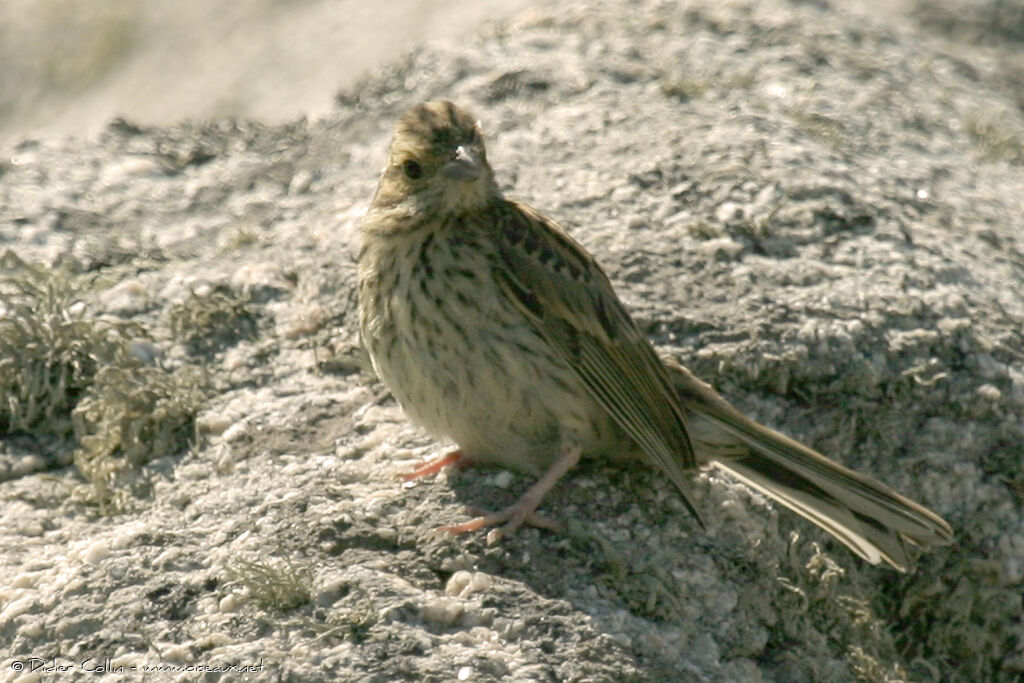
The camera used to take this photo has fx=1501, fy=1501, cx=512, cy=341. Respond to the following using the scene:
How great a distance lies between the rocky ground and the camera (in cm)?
470

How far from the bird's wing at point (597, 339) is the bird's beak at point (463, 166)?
24 centimetres

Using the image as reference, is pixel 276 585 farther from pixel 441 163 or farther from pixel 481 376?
pixel 441 163

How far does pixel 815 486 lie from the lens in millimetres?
5258

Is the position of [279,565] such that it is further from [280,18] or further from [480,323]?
[280,18]

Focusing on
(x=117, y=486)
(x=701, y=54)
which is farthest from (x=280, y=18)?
(x=117, y=486)

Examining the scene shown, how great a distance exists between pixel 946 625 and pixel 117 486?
10.3 feet

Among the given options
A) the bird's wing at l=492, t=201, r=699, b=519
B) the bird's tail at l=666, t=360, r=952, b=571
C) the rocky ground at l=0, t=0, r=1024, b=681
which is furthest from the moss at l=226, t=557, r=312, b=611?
the bird's tail at l=666, t=360, r=952, b=571

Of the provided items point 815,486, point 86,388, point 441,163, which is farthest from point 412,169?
point 815,486

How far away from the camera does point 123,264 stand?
6.73 metres

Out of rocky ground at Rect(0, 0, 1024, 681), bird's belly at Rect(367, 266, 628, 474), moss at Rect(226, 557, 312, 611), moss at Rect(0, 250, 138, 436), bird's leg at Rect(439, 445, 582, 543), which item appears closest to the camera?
moss at Rect(226, 557, 312, 611)

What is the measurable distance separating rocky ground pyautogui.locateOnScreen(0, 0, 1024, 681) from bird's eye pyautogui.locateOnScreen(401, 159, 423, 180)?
933 mm

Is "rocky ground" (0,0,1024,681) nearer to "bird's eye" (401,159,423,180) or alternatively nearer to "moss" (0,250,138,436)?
"moss" (0,250,138,436)

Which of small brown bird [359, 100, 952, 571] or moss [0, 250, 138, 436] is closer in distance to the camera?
small brown bird [359, 100, 952, 571]

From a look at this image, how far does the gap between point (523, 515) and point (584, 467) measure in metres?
0.49
